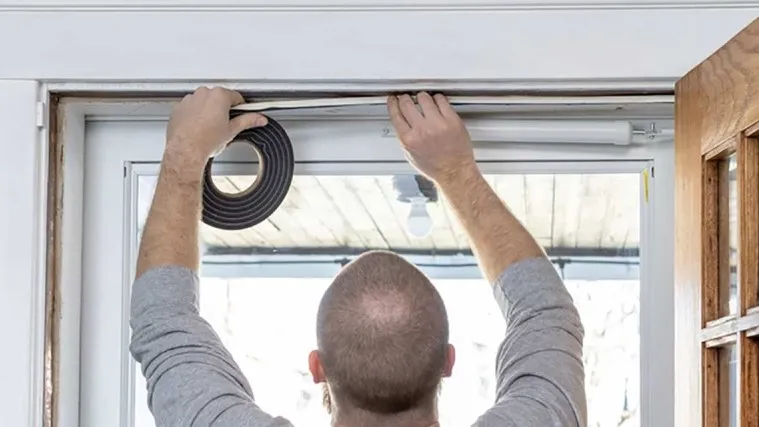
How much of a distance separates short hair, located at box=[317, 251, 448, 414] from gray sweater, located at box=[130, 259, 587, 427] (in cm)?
9

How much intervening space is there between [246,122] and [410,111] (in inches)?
9.4

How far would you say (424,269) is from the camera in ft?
10.2

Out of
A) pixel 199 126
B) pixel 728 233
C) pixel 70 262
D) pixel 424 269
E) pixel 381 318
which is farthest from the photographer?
pixel 424 269

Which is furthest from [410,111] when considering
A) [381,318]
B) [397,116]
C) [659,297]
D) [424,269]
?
[424,269]

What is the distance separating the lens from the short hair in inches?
53.9

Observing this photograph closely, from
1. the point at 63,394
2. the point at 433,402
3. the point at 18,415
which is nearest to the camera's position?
the point at 433,402

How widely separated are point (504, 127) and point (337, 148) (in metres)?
0.27

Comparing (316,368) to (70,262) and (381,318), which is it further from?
(70,262)

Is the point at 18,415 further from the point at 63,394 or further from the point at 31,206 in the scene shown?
the point at 31,206

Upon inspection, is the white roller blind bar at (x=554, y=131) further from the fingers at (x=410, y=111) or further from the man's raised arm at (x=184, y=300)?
the man's raised arm at (x=184, y=300)
